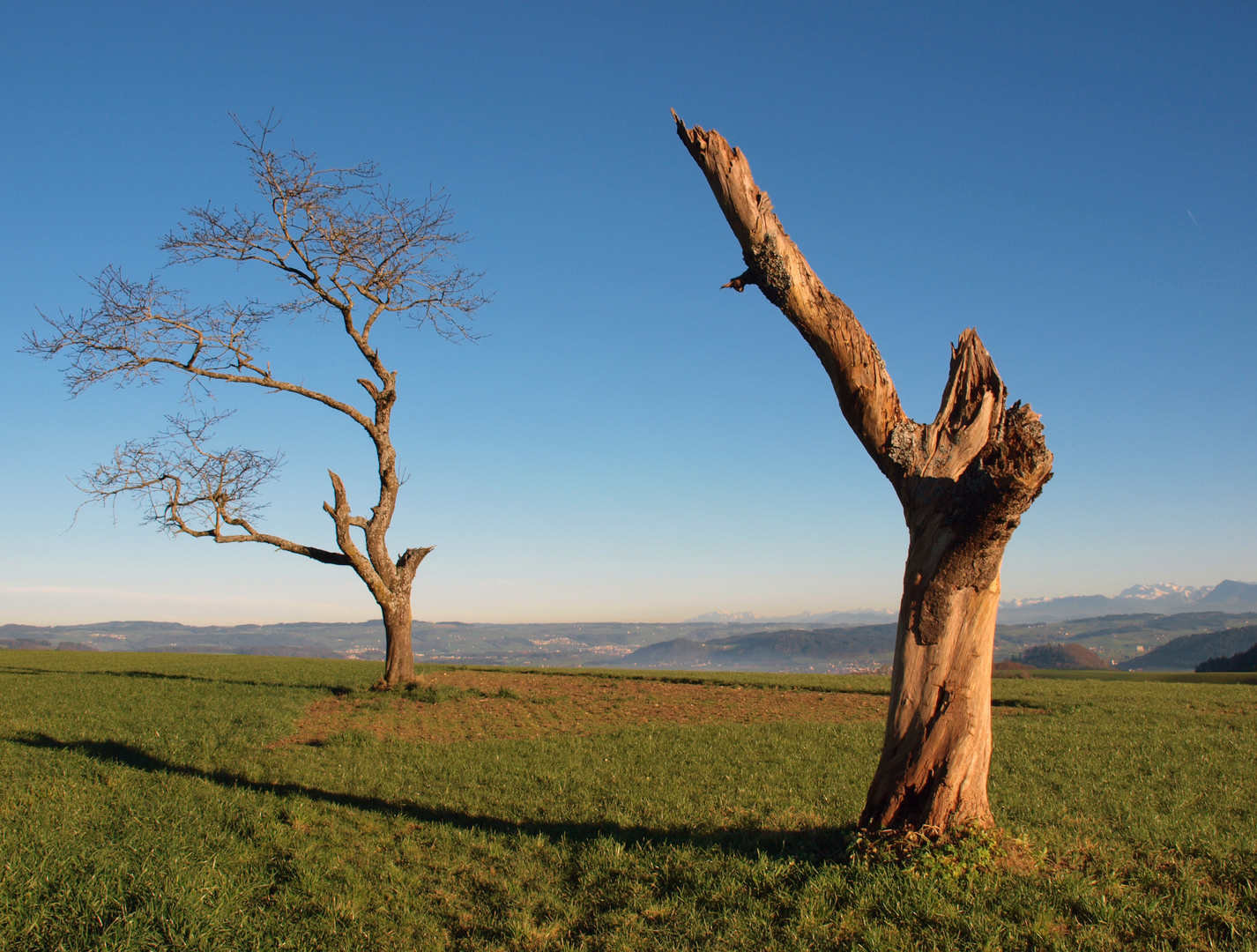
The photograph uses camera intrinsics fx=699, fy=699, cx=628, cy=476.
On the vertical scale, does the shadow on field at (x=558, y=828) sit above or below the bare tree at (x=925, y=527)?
below

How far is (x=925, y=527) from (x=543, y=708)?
11.7 metres

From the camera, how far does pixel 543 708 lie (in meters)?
15.5

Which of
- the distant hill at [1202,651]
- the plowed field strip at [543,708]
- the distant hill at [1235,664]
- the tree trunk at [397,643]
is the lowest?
the distant hill at [1202,651]

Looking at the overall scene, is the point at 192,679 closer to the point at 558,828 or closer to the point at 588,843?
the point at 558,828

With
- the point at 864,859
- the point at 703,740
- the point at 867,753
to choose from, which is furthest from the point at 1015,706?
the point at 864,859

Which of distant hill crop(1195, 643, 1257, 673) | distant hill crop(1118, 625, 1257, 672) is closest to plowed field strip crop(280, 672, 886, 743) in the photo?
distant hill crop(1195, 643, 1257, 673)

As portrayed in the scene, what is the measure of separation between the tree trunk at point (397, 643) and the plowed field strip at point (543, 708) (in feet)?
1.93

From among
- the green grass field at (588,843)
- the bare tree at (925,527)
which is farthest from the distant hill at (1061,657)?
the bare tree at (925,527)

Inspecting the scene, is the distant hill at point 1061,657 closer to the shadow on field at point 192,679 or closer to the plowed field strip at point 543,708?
the plowed field strip at point 543,708

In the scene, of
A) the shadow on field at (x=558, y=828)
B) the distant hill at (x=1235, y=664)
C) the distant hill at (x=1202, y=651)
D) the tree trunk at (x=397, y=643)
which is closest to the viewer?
the shadow on field at (x=558, y=828)

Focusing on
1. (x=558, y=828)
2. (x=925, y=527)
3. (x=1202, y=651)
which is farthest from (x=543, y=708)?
(x=1202, y=651)

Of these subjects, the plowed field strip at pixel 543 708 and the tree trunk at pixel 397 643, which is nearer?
the plowed field strip at pixel 543 708

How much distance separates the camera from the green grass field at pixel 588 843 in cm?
482

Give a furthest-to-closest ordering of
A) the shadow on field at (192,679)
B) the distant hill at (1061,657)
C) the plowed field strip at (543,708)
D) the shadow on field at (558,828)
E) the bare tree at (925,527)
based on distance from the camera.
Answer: the distant hill at (1061,657)
the shadow on field at (192,679)
the plowed field strip at (543,708)
the shadow on field at (558,828)
the bare tree at (925,527)
